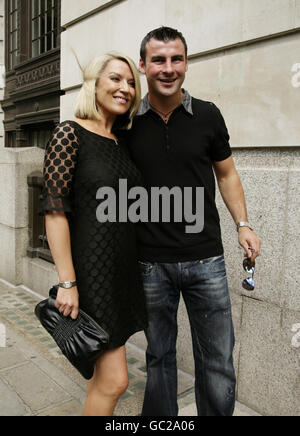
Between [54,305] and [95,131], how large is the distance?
1.00 meters

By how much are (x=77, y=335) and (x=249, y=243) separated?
1.14m

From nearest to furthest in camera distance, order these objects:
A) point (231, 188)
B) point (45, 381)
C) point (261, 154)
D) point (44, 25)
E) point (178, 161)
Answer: point (178, 161) < point (231, 188) < point (261, 154) < point (45, 381) < point (44, 25)

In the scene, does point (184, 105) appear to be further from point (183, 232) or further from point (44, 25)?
point (44, 25)

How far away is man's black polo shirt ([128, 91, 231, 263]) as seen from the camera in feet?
7.75

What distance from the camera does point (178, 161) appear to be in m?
2.36

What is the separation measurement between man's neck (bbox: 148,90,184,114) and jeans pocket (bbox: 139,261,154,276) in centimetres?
94

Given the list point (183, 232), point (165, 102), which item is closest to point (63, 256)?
point (183, 232)

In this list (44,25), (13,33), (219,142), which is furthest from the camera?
(13,33)

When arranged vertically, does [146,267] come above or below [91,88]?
below

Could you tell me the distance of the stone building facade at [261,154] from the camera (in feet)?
9.59

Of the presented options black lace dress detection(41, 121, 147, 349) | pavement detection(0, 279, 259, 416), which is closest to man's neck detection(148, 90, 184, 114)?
black lace dress detection(41, 121, 147, 349)

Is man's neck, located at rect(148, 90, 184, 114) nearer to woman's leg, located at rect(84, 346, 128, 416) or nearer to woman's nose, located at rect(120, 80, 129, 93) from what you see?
woman's nose, located at rect(120, 80, 129, 93)

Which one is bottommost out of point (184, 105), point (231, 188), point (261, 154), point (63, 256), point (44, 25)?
point (63, 256)

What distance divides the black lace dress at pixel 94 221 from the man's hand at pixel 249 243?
683mm
